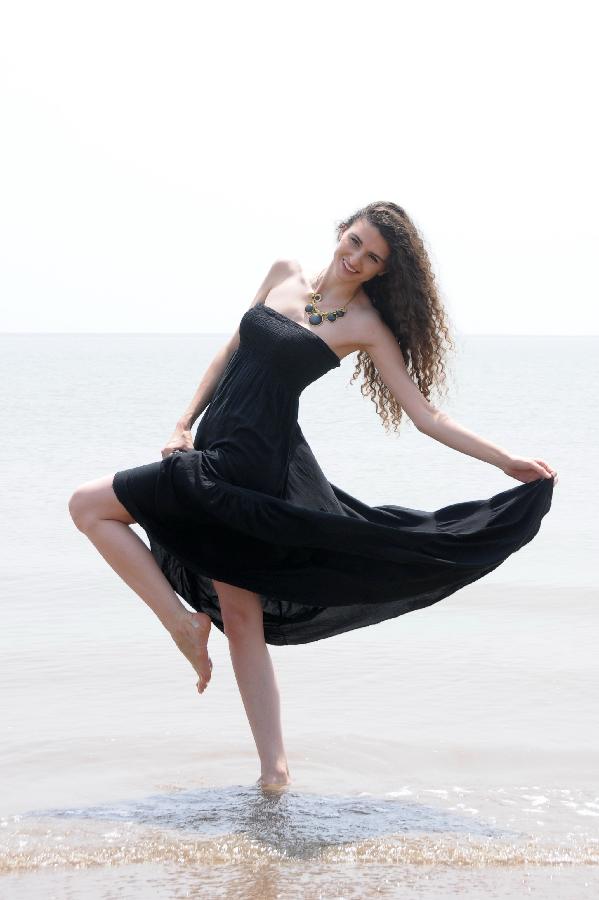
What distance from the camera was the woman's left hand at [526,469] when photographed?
15.0 ft

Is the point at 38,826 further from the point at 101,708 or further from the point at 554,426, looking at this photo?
the point at 554,426

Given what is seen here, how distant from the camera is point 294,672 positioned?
22.4 feet

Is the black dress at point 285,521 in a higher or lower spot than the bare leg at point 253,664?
higher

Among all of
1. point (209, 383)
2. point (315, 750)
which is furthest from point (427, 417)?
point (315, 750)

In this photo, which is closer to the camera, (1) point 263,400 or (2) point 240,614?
(1) point 263,400

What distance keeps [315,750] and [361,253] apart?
2165mm

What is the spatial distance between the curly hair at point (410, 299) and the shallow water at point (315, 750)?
1592mm

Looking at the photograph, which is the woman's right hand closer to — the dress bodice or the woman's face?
the dress bodice

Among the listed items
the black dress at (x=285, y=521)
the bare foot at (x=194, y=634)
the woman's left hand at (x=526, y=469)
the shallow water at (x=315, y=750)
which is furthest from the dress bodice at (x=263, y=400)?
the shallow water at (x=315, y=750)

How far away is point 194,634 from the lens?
4508mm

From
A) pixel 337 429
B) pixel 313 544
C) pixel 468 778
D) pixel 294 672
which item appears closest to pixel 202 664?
pixel 313 544

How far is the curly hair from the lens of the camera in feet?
15.4

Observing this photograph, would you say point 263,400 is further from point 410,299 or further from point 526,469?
point 526,469

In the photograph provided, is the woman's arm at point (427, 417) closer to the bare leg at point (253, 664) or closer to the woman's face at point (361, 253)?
the woman's face at point (361, 253)
